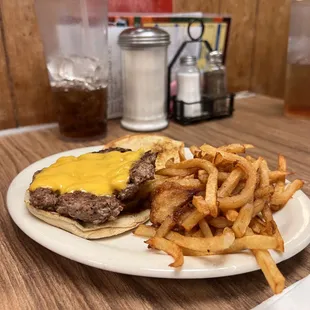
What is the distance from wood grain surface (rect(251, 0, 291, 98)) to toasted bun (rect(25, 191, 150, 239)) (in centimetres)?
176

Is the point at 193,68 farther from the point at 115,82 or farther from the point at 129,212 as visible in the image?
the point at 129,212

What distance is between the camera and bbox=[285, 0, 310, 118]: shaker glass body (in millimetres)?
1632

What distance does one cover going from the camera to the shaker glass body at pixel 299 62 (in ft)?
5.35

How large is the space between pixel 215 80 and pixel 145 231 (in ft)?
3.82

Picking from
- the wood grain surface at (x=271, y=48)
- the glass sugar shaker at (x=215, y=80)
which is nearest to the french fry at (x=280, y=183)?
the glass sugar shaker at (x=215, y=80)

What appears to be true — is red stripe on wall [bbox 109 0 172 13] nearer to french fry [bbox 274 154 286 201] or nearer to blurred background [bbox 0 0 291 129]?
blurred background [bbox 0 0 291 129]

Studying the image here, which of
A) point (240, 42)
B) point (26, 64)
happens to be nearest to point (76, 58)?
point (26, 64)

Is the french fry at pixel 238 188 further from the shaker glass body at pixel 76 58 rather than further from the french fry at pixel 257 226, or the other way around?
the shaker glass body at pixel 76 58

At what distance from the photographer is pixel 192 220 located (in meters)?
0.66

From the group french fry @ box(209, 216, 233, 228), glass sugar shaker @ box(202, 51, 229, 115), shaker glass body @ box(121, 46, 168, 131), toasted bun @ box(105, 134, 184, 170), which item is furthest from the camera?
glass sugar shaker @ box(202, 51, 229, 115)

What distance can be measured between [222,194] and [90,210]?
257mm

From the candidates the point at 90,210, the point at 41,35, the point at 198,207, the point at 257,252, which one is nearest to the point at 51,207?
the point at 90,210

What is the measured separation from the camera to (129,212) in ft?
2.56

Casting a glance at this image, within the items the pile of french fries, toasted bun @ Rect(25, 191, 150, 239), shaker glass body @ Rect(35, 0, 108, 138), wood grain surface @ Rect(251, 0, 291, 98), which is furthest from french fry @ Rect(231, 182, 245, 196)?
wood grain surface @ Rect(251, 0, 291, 98)
